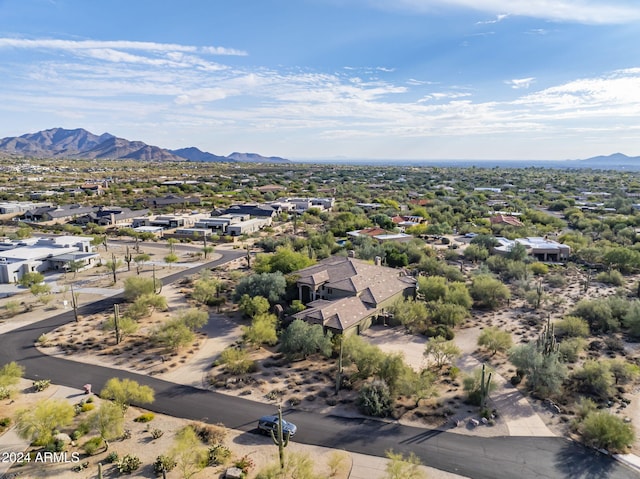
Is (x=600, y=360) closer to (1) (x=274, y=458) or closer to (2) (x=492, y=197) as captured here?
(1) (x=274, y=458)

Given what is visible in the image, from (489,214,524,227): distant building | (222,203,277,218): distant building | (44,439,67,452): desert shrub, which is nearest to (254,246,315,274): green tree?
(44,439,67,452): desert shrub

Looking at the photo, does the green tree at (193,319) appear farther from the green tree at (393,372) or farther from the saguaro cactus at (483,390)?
the saguaro cactus at (483,390)

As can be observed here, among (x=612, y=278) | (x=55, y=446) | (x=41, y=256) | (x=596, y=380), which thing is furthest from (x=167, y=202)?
(x=596, y=380)

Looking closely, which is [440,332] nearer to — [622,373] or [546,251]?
[622,373]

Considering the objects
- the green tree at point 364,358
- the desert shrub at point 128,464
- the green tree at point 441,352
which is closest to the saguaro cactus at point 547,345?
the green tree at point 441,352

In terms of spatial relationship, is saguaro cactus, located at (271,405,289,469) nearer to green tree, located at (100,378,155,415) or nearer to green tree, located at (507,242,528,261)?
green tree, located at (100,378,155,415)
